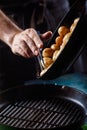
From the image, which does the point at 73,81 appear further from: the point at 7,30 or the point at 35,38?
the point at 7,30

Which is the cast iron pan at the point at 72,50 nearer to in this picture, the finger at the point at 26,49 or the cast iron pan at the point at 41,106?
the cast iron pan at the point at 41,106

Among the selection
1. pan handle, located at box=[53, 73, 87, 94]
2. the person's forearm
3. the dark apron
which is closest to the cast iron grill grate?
pan handle, located at box=[53, 73, 87, 94]

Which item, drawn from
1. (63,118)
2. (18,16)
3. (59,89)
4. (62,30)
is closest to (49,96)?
(59,89)

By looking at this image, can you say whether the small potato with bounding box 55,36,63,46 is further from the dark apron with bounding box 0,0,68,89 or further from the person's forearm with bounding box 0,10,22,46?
the dark apron with bounding box 0,0,68,89

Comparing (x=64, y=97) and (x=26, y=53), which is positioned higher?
(x=26, y=53)

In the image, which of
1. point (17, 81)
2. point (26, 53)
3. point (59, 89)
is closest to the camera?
point (59, 89)

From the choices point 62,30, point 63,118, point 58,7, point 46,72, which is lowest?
point 63,118

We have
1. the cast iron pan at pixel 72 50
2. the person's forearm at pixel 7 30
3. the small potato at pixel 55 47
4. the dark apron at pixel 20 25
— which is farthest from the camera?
the dark apron at pixel 20 25

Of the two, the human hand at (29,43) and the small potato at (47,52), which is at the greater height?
the human hand at (29,43)

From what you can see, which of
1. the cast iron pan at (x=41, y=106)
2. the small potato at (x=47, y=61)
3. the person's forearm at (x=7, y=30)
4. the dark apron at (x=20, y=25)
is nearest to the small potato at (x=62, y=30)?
the small potato at (x=47, y=61)

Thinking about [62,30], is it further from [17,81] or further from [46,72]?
[17,81]
